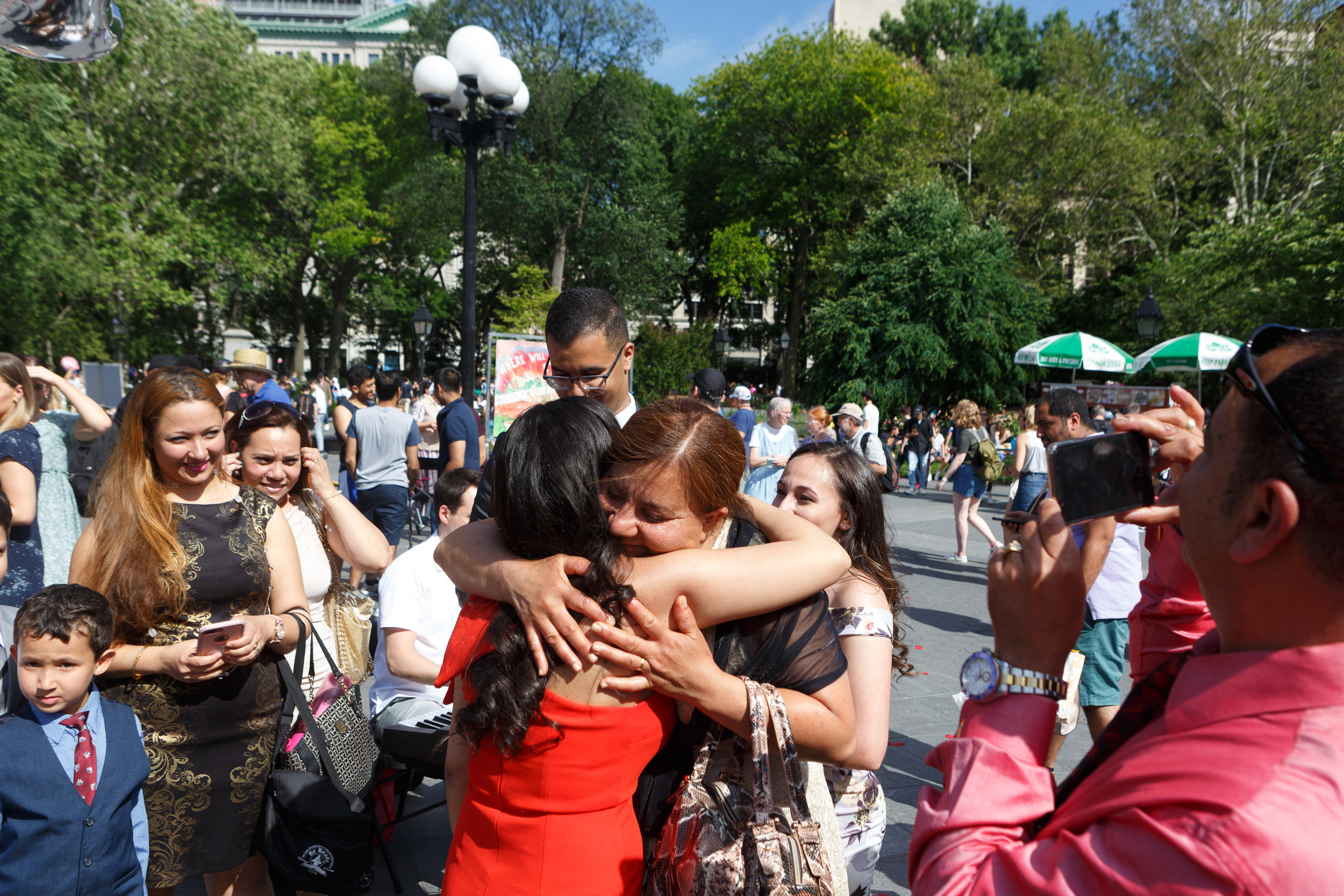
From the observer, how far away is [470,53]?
24.6 feet

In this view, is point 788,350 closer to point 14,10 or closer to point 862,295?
point 862,295

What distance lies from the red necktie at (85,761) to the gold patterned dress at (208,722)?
6.5 inches

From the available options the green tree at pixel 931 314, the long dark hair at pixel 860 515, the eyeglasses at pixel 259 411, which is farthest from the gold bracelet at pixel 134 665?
the green tree at pixel 931 314

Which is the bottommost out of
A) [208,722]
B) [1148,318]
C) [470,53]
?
[208,722]

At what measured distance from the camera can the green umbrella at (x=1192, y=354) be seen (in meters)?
13.4

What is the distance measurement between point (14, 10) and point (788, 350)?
107 feet

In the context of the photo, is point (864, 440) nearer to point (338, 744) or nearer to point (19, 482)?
point (338, 744)

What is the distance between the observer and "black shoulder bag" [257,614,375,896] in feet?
8.64

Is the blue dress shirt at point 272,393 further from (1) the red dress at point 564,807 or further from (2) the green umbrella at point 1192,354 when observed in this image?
(2) the green umbrella at point 1192,354

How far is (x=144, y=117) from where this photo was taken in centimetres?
2386

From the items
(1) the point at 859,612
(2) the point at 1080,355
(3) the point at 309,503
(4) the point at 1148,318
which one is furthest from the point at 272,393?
(4) the point at 1148,318

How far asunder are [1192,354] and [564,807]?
15293mm

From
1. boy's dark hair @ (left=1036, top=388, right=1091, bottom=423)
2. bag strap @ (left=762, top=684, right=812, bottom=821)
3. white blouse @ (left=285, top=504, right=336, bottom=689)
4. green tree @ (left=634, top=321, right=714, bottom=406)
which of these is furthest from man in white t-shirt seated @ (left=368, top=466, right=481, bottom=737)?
green tree @ (left=634, top=321, right=714, bottom=406)

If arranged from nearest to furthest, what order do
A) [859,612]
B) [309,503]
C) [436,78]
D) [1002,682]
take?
[1002,682] < [859,612] < [309,503] < [436,78]
